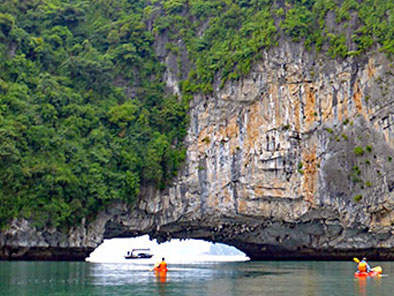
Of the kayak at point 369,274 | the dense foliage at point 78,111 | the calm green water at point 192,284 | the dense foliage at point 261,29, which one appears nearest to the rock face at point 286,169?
the dense foliage at point 261,29

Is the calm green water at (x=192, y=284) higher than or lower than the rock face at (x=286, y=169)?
lower

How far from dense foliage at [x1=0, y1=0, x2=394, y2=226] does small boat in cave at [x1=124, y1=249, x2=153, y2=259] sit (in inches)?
266

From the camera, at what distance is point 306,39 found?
34.7m

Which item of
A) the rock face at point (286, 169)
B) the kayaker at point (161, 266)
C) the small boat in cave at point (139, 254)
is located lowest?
the small boat in cave at point (139, 254)

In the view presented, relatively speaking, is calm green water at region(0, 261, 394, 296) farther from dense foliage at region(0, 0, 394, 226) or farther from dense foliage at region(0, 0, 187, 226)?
dense foliage at region(0, 0, 394, 226)

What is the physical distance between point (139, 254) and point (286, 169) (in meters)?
11.5

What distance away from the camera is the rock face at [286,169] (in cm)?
3278

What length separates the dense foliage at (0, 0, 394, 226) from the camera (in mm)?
32188

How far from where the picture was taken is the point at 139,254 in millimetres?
39938

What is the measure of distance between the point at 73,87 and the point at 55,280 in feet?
59.9

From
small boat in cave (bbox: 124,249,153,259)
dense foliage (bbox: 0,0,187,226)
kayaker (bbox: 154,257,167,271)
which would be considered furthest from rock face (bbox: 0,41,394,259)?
kayaker (bbox: 154,257,167,271)

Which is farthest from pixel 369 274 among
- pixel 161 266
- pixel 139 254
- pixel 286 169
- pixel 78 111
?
pixel 139 254

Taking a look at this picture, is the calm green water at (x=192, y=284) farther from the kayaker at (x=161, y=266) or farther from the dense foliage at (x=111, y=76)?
the dense foliage at (x=111, y=76)

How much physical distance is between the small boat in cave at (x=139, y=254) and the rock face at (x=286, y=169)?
366 cm
